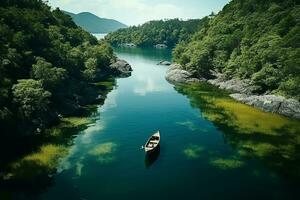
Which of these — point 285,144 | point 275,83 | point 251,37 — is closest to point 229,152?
point 285,144

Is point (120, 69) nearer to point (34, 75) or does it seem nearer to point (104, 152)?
point (34, 75)

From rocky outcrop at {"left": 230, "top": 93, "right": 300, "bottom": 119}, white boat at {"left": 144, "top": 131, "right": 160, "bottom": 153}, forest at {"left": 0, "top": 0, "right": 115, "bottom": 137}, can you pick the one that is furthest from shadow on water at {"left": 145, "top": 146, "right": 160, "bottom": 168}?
rocky outcrop at {"left": 230, "top": 93, "right": 300, "bottom": 119}

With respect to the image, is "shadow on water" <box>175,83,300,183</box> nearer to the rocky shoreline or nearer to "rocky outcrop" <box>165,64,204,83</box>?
the rocky shoreline

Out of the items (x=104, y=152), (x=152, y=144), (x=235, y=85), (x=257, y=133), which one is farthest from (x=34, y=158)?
(x=235, y=85)

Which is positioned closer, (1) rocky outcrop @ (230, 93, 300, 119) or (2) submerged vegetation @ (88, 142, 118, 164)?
(2) submerged vegetation @ (88, 142, 118, 164)

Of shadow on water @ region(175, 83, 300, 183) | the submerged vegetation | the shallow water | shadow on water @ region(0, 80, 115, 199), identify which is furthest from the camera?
the submerged vegetation

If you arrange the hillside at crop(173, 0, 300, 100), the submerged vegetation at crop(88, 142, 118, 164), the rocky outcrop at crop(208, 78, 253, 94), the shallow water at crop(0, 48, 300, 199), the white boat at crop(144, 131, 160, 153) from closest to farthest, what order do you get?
the shallow water at crop(0, 48, 300, 199) → the submerged vegetation at crop(88, 142, 118, 164) → the white boat at crop(144, 131, 160, 153) → the hillside at crop(173, 0, 300, 100) → the rocky outcrop at crop(208, 78, 253, 94)

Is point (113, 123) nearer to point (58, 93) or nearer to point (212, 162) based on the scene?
point (58, 93)
